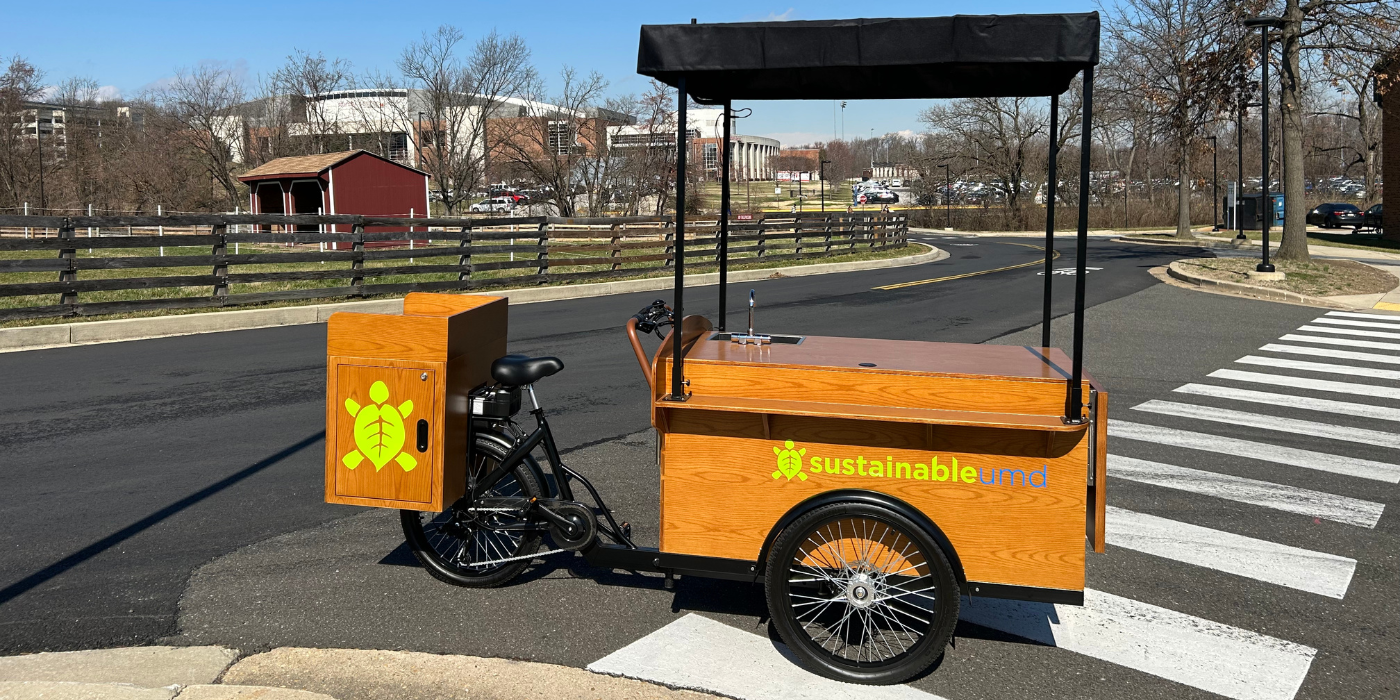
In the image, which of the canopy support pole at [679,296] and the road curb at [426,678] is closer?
the road curb at [426,678]

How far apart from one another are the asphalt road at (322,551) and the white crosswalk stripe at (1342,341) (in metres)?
3.60

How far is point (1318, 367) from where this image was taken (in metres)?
12.2

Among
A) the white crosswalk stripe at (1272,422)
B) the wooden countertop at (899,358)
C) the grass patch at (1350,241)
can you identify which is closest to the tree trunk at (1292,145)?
the grass patch at (1350,241)

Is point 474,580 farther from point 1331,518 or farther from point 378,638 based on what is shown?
point 1331,518

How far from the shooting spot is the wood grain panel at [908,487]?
161 inches

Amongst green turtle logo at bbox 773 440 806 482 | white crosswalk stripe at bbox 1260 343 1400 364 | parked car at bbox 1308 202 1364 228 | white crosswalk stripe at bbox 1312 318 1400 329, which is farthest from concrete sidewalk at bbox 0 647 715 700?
parked car at bbox 1308 202 1364 228

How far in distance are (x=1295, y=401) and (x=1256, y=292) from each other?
11684mm

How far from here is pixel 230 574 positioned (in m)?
5.21

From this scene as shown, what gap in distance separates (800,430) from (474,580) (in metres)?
1.85

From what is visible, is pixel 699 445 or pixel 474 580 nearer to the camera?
pixel 699 445

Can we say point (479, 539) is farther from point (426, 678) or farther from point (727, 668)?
point (727, 668)

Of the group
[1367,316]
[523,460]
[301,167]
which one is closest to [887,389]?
[523,460]

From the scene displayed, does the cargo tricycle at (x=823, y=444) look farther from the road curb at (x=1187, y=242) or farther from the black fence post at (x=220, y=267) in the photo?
the road curb at (x=1187, y=242)

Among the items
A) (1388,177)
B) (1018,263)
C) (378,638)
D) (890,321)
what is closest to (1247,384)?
(890,321)
